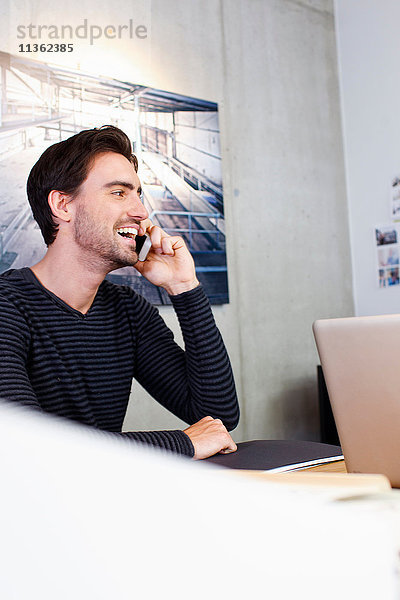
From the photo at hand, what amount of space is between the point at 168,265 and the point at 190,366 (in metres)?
0.31

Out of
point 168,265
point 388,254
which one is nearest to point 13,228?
point 168,265

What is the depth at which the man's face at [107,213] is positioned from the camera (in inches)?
66.4

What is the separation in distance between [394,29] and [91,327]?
9.95 ft

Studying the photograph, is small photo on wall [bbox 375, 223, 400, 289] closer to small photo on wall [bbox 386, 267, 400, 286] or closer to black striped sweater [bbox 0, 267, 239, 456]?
small photo on wall [bbox 386, 267, 400, 286]

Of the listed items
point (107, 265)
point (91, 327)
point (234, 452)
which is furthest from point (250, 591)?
point (107, 265)

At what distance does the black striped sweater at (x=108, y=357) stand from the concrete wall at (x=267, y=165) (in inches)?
46.7

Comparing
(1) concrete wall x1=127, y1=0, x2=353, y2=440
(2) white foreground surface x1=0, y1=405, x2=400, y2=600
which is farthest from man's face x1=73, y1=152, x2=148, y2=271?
(2) white foreground surface x1=0, y1=405, x2=400, y2=600

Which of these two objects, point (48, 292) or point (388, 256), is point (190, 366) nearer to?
point (48, 292)

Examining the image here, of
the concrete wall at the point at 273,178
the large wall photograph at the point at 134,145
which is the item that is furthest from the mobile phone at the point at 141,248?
the concrete wall at the point at 273,178

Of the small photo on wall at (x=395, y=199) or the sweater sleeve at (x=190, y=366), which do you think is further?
the small photo on wall at (x=395, y=199)

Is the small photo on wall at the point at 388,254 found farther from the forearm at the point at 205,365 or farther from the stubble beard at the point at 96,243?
the stubble beard at the point at 96,243

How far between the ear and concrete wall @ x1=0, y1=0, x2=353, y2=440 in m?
1.31

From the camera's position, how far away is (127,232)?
1755mm

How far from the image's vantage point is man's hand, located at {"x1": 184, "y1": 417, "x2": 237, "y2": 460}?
1298mm
